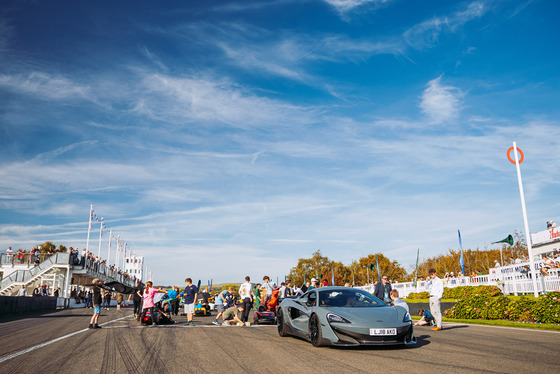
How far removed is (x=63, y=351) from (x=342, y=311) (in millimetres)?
5799

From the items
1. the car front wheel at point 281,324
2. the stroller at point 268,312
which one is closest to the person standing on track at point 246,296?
the stroller at point 268,312

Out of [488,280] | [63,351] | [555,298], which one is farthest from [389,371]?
[488,280]

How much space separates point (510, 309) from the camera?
1509cm

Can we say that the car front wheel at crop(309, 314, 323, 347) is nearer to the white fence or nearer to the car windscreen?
the car windscreen

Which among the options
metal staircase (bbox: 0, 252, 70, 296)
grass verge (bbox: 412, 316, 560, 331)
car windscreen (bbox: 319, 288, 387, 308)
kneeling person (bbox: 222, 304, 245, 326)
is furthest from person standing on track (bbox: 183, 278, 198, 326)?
metal staircase (bbox: 0, 252, 70, 296)

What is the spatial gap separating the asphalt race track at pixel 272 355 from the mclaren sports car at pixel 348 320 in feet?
0.83

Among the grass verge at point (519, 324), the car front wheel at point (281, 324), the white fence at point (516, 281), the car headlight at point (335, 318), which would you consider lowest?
the grass verge at point (519, 324)

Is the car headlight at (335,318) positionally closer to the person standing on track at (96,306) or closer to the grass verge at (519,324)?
the grass verge at (519,324)

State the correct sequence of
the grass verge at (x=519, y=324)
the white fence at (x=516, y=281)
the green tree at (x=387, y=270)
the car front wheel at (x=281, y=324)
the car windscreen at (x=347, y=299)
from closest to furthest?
the car windscreen at (x=347, y=299)
the car front wheel at (x=281, y=324)
the grass verge at (x=519, y=324)
the white fence at (x=516, y=281)
the green tree at (x=387, y=270)

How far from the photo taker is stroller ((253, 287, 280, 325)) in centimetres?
1748

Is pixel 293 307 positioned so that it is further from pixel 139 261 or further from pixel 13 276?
pixel 139 261

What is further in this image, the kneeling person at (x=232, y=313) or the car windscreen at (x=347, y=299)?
the kneeling person at (x=232, y=313)

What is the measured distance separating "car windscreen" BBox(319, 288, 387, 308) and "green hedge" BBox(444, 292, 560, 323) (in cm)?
684

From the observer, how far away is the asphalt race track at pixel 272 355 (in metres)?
6.71
